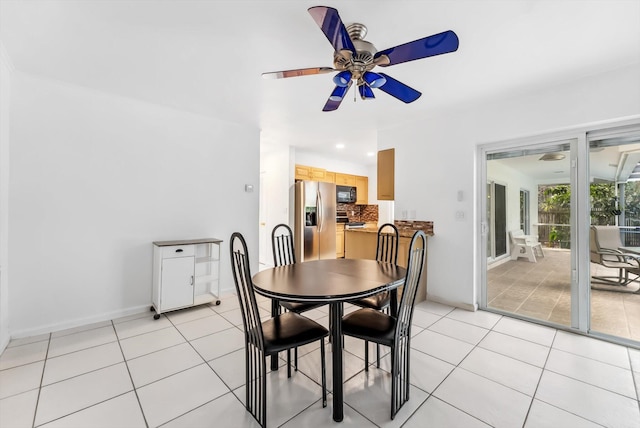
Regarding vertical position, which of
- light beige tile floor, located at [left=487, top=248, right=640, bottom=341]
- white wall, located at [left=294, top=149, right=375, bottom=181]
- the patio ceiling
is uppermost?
white wall, located at [left=294, top=149, right=375, bottom=181]

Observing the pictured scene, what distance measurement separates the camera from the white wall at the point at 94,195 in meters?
2.60

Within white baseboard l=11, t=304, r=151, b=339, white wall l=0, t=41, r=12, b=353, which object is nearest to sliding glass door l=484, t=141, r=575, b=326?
white baseboard l=11, t=304, r=151, b=339

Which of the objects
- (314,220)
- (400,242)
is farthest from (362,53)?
(314,220)

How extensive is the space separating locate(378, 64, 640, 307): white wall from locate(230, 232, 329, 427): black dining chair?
7.84 ft

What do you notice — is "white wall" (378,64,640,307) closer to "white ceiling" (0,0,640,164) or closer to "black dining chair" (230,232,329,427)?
"white ceiling" (0,0,640,164)

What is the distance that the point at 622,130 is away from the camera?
255cm

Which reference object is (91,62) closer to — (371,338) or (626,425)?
(371,338)

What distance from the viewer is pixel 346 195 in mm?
6625

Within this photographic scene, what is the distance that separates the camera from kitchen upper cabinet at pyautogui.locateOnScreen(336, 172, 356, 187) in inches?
255

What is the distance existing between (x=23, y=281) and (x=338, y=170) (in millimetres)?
5372

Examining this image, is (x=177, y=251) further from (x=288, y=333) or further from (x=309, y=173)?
(x=309, y=173)

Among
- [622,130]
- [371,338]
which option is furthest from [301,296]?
[622,130]

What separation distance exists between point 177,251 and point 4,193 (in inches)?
58.4

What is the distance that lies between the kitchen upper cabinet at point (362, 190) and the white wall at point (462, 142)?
9.22 ft
